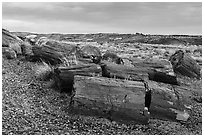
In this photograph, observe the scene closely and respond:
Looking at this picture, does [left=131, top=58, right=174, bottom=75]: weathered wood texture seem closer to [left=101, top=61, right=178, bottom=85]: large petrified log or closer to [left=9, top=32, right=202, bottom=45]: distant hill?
[left=101, top=61, right=178, bottom=85]: large petrified log

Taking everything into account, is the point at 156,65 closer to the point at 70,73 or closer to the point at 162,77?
the point at 162,77

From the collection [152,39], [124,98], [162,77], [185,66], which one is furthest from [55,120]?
[152,39]

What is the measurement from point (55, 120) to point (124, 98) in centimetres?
202

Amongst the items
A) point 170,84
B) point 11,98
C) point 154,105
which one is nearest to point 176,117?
point 154,105

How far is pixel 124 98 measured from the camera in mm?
8828

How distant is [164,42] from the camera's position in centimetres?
6475

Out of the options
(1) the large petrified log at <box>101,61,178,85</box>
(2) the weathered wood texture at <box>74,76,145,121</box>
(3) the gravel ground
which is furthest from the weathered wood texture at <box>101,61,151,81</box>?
(3) the gravel ground

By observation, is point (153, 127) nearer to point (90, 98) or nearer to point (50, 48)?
point (90, 98)

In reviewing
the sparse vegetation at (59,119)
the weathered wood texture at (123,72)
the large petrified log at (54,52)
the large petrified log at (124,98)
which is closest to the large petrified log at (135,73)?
the weathered wood texture at (123,72)

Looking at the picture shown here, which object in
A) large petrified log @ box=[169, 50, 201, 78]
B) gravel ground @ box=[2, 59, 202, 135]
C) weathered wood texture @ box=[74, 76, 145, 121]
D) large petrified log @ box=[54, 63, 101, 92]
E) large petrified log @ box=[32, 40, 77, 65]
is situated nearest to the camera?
gravel ground @ box=[2, 59, 202, 135]

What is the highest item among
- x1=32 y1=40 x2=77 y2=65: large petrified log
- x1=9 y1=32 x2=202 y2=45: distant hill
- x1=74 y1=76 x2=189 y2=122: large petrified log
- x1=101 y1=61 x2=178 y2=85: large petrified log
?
x1=32 y1=40 x2=77 y2=65: large petrified log

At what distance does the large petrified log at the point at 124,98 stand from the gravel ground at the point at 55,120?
0.30 metres

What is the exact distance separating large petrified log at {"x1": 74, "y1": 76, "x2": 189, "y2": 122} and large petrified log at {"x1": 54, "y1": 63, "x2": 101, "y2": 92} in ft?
2.34

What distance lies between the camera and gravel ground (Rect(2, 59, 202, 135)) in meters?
8.02
